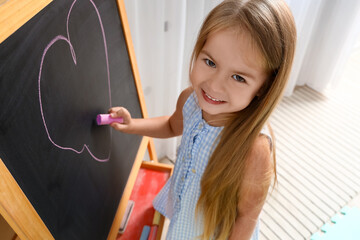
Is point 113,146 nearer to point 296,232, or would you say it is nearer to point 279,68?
point 279,68

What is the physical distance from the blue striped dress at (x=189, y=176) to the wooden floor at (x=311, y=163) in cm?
63

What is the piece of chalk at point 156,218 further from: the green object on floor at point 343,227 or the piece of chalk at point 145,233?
the green object on floor at point 343,227

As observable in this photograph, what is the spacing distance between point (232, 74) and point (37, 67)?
0.39 m

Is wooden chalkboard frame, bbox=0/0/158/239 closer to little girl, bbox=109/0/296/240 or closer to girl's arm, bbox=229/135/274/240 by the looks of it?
little girl, bbox=109/0/296/240

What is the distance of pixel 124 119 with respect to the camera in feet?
2.75

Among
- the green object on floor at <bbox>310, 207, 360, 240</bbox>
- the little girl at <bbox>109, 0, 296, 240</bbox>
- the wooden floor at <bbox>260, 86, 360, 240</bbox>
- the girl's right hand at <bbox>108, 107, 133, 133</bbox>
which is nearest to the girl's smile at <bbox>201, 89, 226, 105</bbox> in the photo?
the little girl at <bbox>109, 0, 296, 240</bbox>

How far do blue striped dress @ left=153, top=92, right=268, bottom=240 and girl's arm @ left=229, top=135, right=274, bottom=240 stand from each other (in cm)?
12

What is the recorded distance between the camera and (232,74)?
61 centimetres

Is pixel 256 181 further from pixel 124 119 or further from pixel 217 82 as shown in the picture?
pixel 124 119

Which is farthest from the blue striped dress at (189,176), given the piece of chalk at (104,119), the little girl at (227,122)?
the piece of chalk at (104,119)

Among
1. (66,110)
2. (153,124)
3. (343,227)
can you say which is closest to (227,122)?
(153,124)

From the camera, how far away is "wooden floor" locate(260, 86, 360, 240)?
1.52 meters

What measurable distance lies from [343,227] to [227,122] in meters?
1.20

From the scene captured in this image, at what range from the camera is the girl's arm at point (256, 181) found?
2.40 ft
